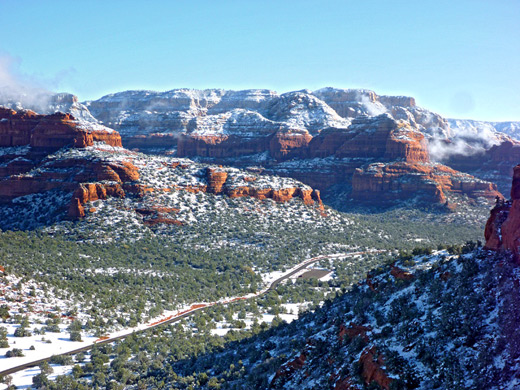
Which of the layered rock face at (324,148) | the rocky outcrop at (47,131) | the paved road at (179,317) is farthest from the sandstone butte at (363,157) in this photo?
the rocky outcrop at (47,131)

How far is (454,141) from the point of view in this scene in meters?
174

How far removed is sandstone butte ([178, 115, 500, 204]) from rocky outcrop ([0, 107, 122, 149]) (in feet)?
195

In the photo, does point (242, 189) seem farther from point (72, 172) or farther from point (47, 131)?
point (47, 131)

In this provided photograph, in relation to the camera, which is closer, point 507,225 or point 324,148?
point 507,225

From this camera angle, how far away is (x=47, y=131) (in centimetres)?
9212

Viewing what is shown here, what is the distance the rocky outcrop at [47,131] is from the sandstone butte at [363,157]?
59.4 meters

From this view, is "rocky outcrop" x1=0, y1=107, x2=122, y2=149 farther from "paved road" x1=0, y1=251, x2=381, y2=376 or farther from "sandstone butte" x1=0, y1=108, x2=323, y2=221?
"paved road" x1=0, y1=251, x2=381, y2=376

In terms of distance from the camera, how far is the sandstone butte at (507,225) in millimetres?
20383

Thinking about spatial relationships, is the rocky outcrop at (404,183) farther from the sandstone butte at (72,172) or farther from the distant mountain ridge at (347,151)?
the sandstone butte at (72,172)

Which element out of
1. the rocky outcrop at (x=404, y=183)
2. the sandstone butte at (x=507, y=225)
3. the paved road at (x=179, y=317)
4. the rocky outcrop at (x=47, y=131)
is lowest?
the paved road at (x=179, y=317)

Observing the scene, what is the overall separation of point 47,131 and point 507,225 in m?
89.1

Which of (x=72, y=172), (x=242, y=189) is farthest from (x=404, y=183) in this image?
(x=72, y=172)

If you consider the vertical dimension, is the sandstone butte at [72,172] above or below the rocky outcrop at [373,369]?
above

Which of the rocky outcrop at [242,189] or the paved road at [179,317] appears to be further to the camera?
the rocky outcrop at [242,189]
